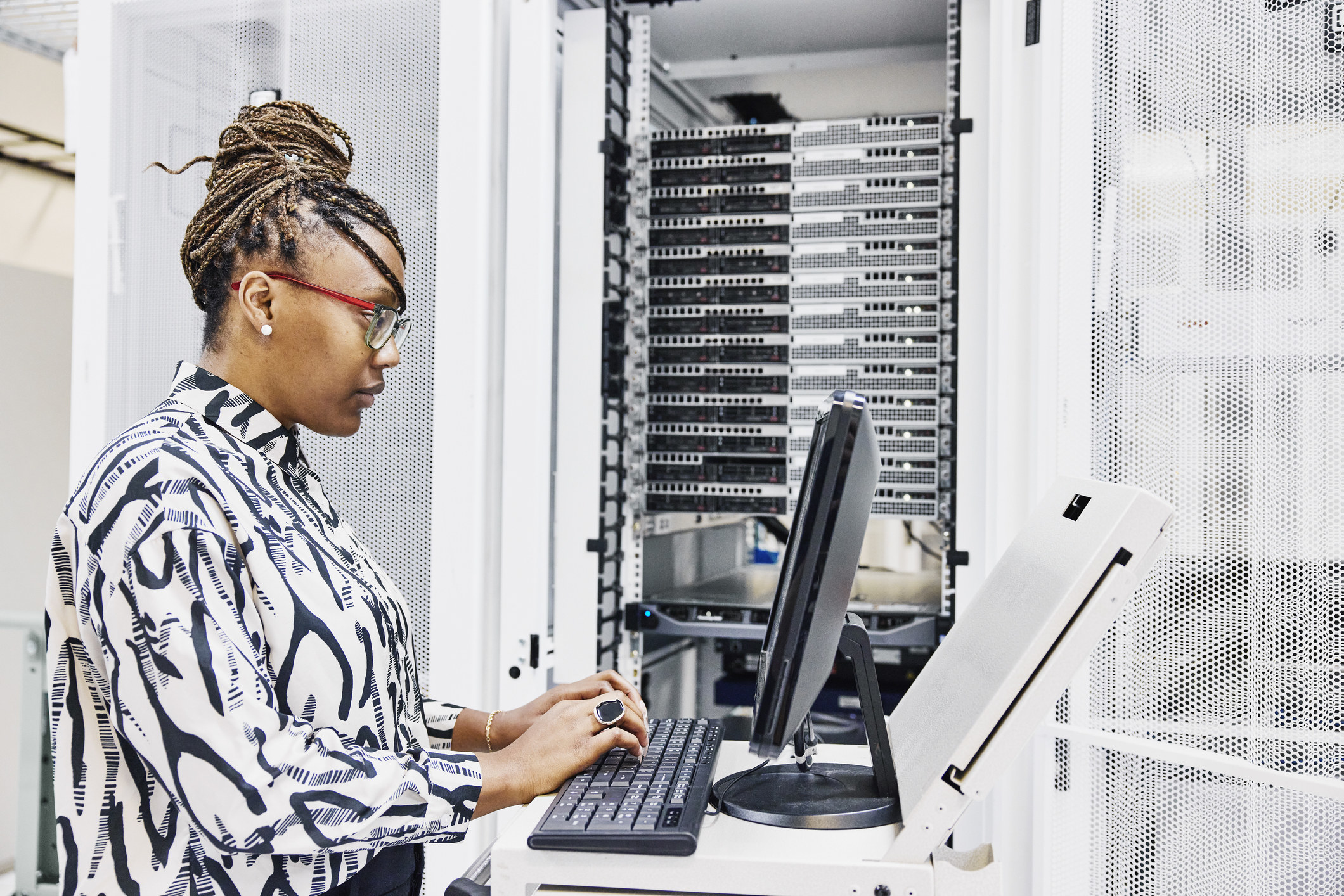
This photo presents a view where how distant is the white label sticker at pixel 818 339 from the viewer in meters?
2.04

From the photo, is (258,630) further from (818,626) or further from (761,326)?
(761,326)

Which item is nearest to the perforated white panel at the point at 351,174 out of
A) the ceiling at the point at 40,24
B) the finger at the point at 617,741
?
the finger at the point at 617,741

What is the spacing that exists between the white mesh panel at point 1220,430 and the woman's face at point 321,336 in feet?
3.40

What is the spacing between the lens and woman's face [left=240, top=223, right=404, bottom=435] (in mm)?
1028

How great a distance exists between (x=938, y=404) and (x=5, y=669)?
10.0ft

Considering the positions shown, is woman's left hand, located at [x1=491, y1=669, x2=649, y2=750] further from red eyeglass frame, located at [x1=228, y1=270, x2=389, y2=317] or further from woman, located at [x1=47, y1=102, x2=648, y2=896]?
red eyeglass frame, located at [x1=228, y1=270, x2=389, y2=317]

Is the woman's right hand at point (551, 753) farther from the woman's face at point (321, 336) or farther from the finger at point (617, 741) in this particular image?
the woman's face at point (321, 336)

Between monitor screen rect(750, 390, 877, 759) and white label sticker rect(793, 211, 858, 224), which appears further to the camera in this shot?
white label sticker rect(793, 211, 858, 224)

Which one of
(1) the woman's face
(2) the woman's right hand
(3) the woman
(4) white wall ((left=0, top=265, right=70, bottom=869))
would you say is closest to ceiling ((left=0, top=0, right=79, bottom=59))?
(4) white wall ((left=0, top=265, right=70, bottom=869))

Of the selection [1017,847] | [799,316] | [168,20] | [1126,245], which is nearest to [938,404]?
[799,316]

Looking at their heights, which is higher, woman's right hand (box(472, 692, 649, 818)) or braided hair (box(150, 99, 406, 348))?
braided hair (box(150, 99, 406, 348))

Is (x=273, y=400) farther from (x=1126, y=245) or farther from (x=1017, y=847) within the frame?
(x=1017, y=847)

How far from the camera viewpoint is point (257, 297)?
1.02 meters

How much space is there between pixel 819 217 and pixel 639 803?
1.48 meters
